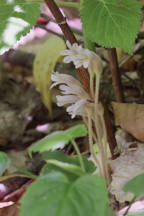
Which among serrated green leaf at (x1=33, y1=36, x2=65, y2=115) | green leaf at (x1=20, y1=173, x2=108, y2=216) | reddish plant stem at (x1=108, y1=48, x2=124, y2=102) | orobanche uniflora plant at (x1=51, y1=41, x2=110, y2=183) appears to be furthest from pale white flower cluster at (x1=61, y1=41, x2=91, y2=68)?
serrated green leaf at (x1=33, y1=36, x2=65, y2=115)

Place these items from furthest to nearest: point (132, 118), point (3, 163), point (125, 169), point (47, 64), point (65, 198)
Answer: point (47, 64) → point (132, 118) → point (125, 169) → point (3, 163) → point (65, 198)

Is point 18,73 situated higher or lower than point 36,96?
higher

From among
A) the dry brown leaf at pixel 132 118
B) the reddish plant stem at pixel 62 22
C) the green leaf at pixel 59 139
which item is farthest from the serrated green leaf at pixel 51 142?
the dry brown leaf at pixel 132 118

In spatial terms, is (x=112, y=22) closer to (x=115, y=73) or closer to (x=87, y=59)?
(x=87, y=59)

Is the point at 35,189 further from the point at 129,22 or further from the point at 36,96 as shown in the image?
the point at 36,96

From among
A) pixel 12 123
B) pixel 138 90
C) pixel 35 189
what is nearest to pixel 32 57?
pixel 12 123

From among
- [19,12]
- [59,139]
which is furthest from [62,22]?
[59,139]

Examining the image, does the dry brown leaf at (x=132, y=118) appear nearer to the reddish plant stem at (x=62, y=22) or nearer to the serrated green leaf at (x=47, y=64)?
the reddish plant stem at (x=62, y=22)
